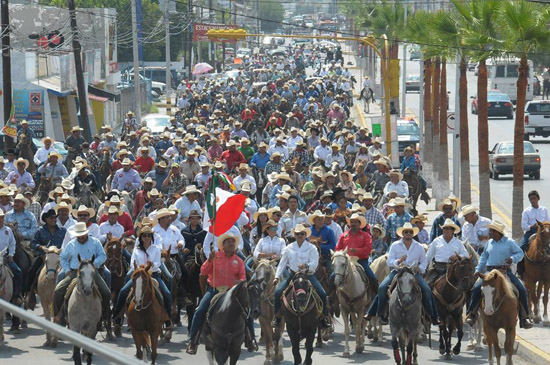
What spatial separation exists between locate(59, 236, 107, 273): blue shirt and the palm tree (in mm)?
11435

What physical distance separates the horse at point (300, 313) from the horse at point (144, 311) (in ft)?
5.40

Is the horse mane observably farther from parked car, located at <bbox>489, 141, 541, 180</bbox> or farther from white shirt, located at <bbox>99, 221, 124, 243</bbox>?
parked car, located at <bbox>489, 141, 541, 180</bbox>

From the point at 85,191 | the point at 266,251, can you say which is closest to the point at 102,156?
the point at 85,191

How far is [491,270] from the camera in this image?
695 inches

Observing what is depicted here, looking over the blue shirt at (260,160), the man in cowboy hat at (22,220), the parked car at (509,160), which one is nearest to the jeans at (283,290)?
the man in cowboy hat at (22,220)

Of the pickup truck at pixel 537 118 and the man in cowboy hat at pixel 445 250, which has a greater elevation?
the man in cowboy hat at pixel 445 250

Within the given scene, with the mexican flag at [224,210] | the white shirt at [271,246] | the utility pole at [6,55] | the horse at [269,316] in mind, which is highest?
the utility pole at [6,55]

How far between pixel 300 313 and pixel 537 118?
46.6 meters

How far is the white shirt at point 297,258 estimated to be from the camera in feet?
57.4

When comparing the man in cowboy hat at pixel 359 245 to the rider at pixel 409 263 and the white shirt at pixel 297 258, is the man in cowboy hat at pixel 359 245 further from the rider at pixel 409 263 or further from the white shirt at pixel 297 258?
the white shirt at pixel 297 258

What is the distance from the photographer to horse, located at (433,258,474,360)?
18047 mm

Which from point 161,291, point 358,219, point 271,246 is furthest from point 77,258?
point 358,219

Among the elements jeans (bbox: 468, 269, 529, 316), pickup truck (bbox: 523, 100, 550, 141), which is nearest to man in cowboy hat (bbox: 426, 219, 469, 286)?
jeans (bbox: 468, 269, 529, 316)

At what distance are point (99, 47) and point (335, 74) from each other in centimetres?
2429
